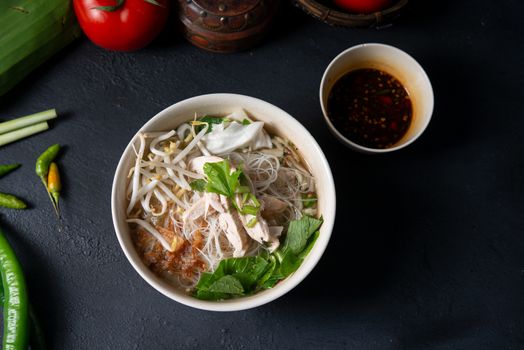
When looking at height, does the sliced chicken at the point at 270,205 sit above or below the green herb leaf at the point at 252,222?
below

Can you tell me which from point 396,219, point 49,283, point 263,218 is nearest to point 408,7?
point 396,219

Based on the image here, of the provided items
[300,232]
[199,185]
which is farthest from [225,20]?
[300,232]

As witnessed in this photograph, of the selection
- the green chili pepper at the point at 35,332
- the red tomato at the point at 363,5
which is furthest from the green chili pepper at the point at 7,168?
the red tomato at the point at 363,5

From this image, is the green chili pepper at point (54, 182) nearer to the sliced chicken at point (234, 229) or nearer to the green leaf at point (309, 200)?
the sliced chicken at point (234, 229)

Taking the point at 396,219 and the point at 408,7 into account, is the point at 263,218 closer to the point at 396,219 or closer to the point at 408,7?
the point at 396,219

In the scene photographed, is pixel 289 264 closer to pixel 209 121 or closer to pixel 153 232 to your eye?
pixel 153 232
